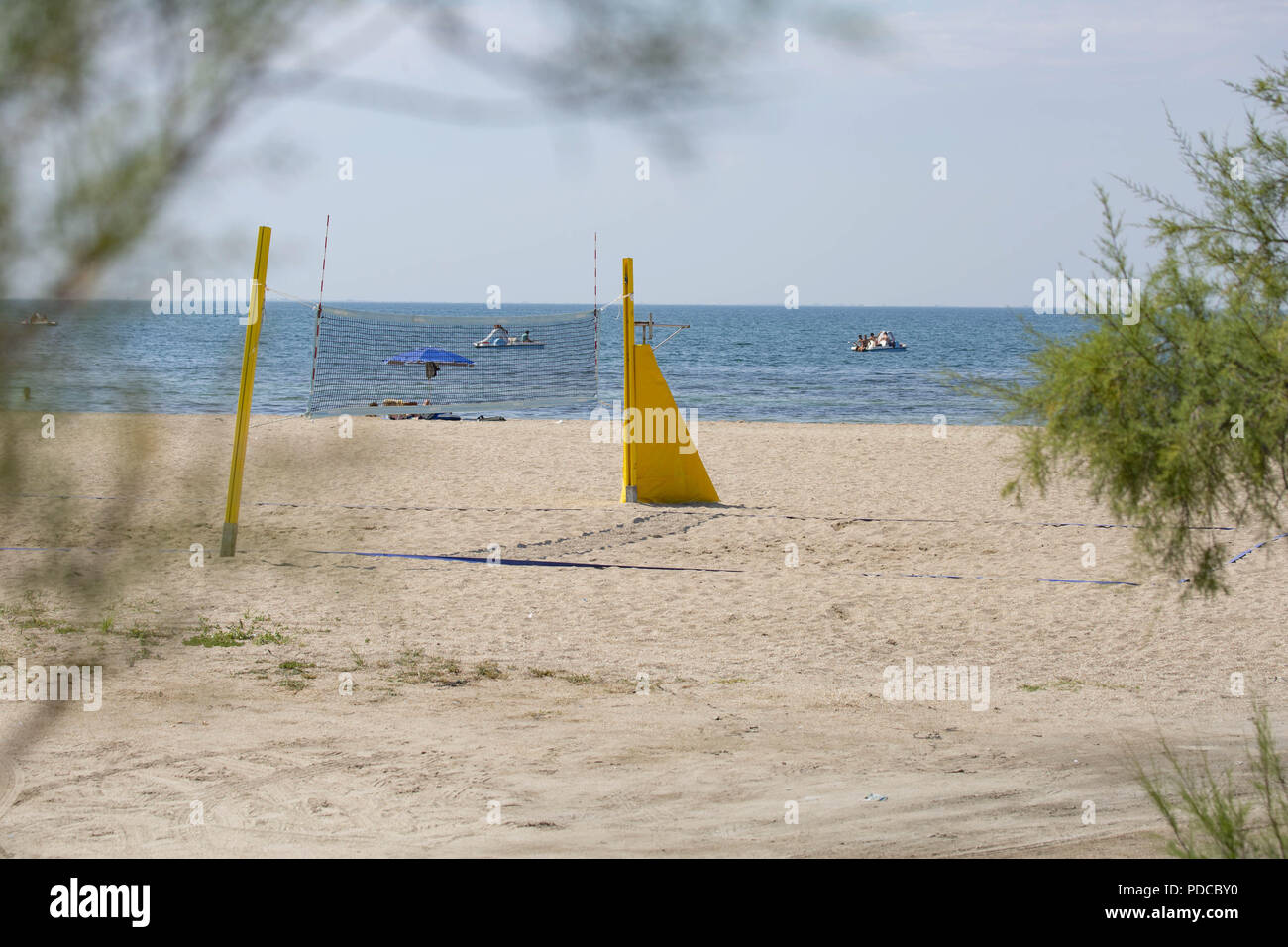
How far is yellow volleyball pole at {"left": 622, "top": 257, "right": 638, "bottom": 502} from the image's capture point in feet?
34.3

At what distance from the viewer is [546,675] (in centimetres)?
595

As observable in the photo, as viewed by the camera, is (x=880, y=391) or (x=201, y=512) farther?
(x=880, y=391)

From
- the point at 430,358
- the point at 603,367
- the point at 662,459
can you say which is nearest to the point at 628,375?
the point at 662,459

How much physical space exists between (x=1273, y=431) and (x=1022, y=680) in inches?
112

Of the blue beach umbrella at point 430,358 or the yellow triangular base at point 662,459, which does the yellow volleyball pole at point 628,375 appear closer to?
the yellow triangular base at point 662,459

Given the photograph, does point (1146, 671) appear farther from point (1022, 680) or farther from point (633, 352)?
point (633, 352)

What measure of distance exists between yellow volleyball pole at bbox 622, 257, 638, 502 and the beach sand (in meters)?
1.35

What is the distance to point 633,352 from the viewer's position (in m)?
10.6

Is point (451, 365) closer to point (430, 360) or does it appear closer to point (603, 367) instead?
point (430, 360)

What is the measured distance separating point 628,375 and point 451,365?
2.66m

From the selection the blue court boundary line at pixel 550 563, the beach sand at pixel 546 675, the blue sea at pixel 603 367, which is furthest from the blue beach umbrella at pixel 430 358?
the blue court boundary line at pixel 550 563

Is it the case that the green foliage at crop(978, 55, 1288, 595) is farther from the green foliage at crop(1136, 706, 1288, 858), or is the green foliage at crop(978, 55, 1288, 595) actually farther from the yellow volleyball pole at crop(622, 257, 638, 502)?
the yellow volleyball pole at crop(622, 257, 638, 502)

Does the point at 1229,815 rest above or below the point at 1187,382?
below
